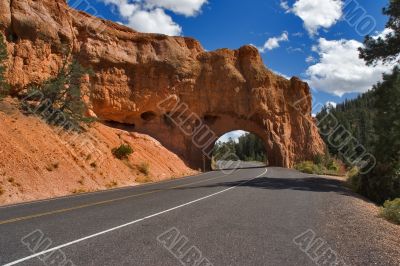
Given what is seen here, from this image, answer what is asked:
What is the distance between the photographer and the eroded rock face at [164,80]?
31.0 meters

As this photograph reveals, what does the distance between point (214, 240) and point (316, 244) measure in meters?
1.82

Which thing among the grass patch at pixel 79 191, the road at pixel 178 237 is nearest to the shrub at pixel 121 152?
the grass patch at pixel 79 191

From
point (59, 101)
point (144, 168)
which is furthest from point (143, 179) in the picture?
point (59, 101)

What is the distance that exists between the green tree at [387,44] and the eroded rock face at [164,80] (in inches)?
924

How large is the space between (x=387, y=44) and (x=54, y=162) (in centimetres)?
2070

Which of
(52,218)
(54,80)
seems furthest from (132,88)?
(52,218)

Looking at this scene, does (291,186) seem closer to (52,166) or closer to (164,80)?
(52,166)

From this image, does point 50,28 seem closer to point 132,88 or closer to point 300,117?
point 132,88

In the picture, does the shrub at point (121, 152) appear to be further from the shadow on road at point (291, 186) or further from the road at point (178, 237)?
the road at point (178, 237)

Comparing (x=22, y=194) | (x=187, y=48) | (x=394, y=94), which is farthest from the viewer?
(x=187, y=48)

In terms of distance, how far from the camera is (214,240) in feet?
23.6

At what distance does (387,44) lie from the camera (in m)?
23.8

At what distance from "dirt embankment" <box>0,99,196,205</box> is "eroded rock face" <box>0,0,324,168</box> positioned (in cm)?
612

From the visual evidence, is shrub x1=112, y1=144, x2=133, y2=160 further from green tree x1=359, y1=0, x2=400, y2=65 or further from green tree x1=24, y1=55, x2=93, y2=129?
green tree x1=359, y1=0, x2=400, y2=65
